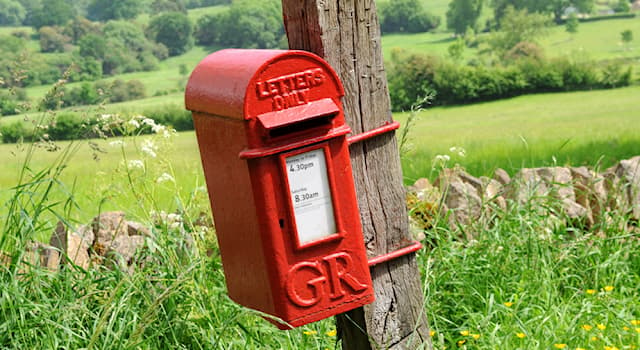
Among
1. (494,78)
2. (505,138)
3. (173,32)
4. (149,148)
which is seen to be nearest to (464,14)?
(494,78)

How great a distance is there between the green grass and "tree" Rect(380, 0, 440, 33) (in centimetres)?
119

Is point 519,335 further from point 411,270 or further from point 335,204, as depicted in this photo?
point 335,204

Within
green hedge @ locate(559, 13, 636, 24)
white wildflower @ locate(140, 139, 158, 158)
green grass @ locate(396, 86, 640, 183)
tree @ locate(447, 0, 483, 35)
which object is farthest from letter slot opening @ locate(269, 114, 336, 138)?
green hedge @ locate(559, 13, 636, 24)

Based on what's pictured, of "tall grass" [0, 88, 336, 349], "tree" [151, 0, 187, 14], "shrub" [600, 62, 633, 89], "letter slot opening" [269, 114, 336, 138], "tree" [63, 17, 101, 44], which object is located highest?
"tree" [151, 0, 187, 14]

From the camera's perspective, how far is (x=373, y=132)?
8.14ft

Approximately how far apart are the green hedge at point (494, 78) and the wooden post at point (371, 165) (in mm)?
4752

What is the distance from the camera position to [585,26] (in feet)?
28.1

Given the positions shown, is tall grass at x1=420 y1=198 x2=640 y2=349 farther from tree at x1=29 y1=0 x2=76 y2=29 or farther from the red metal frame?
tree at x1=29 y1=0 x2=76 y2=29

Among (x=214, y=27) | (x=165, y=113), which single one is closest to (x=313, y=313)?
(x=165, y=113)

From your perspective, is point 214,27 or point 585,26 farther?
point 585,26

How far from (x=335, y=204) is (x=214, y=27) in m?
6.05

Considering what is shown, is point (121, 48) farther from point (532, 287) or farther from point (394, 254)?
point (394, 254)

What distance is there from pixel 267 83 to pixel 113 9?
6779 mm

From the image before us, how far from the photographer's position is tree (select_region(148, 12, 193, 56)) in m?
7.99
